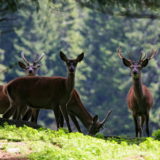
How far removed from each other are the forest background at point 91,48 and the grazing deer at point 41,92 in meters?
37.4

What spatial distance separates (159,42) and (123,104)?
619cm

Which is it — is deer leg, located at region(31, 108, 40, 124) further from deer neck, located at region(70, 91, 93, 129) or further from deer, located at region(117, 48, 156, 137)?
deer, located at region(117, 48, 156, 137)

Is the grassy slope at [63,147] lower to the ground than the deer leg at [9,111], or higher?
higher

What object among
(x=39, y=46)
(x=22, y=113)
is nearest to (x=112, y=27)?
(x=39, y=46)

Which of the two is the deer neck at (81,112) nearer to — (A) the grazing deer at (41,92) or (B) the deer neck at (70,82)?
(A) the grazing deer at (41,92)

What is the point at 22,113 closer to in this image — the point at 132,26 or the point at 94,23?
the point at 132,26

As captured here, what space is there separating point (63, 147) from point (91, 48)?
56882 millimetres

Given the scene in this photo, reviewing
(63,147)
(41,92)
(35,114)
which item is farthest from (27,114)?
(63,147)

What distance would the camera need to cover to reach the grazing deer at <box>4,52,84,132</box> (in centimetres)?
1492

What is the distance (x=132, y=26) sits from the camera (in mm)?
65438

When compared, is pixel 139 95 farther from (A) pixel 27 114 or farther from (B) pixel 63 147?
(B) pixel 63 147

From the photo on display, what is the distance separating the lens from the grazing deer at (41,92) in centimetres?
1492

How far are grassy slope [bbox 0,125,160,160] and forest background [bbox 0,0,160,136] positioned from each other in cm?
4061

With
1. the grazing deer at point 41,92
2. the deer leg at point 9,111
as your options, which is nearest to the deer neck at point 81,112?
the grazing deer at point 41,92
